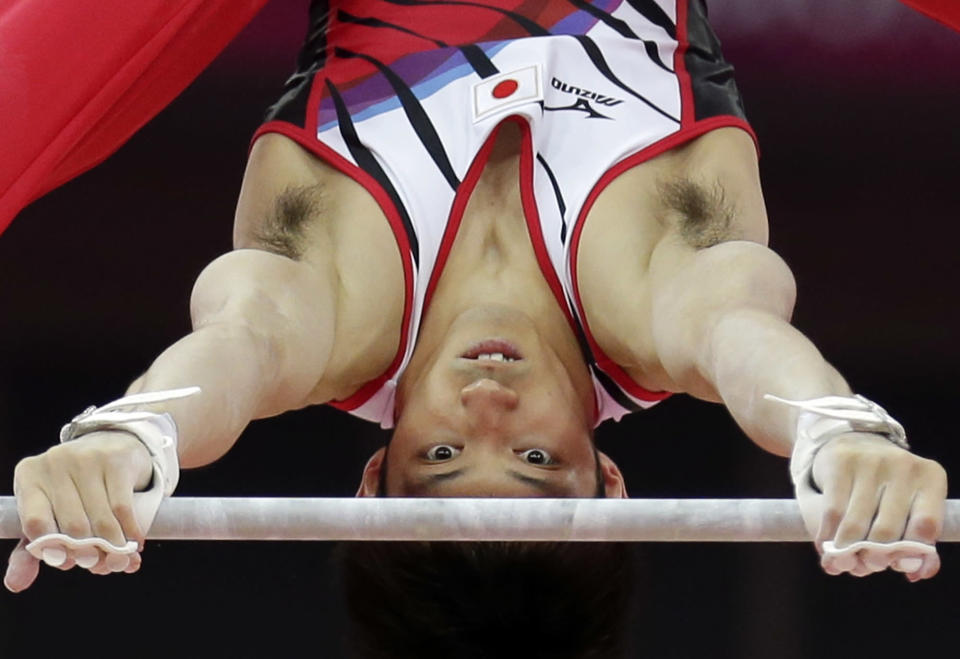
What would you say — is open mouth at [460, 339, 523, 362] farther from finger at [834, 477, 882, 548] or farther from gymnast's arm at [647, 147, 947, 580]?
finger at [834, 477, 882, 548]

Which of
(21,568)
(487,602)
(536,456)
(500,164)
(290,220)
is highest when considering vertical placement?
(500,164)

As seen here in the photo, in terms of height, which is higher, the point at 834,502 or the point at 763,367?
the point at 763,367

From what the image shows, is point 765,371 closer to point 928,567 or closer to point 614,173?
point 928,567

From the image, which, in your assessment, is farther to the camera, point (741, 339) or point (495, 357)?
point (495, 357)

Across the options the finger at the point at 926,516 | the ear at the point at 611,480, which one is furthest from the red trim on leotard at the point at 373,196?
the finger at the point at 926,516

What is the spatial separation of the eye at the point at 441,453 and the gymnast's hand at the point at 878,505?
1.47 feet

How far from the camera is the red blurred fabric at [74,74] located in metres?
1.31

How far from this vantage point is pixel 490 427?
132cm

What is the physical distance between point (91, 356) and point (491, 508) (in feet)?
4.00

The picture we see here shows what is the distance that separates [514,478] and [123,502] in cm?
45

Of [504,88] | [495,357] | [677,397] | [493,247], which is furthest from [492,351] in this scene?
[677,397]

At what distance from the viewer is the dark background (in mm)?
2008

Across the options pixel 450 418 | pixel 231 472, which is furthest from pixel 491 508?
pixel 231 472

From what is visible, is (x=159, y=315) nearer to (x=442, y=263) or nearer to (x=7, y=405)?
(x=7, y=405)
